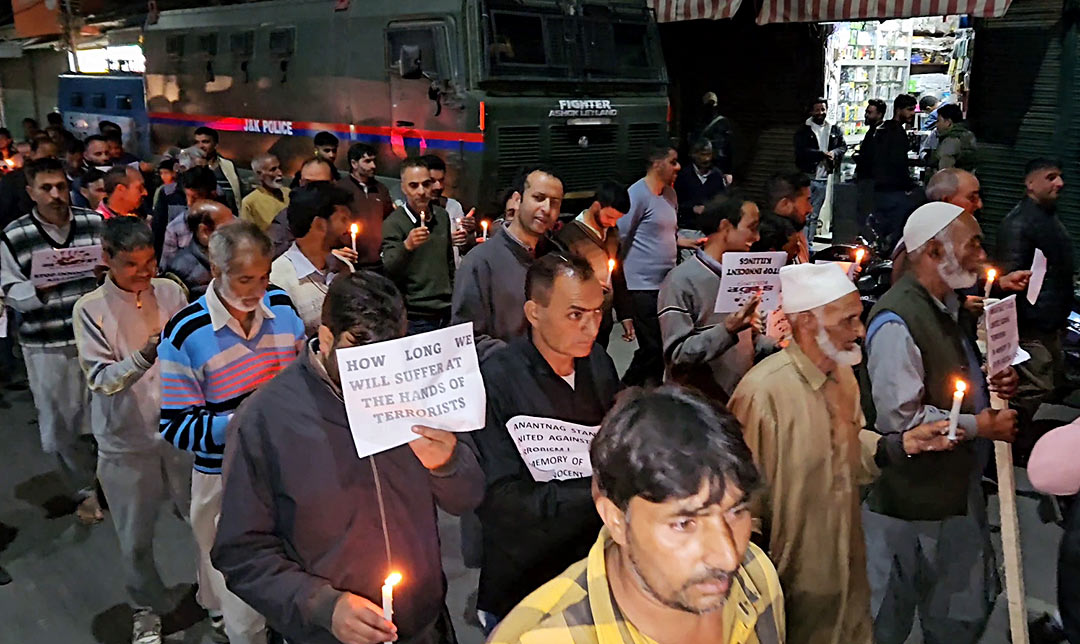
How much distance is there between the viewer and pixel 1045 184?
555 centimetres

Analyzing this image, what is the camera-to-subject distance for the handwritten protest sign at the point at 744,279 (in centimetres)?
423

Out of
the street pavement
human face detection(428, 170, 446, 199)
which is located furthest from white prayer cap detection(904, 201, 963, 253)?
human face detection(428, 170, 446, 199)

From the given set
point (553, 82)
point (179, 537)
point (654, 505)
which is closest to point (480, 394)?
point (654, 505)

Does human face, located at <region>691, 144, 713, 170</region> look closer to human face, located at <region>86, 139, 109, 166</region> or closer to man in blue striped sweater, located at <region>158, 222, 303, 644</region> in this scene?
human face, located at <region>86, 139, 109, 166</region>

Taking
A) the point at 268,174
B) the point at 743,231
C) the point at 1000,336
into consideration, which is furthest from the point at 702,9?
the point at 1000,336

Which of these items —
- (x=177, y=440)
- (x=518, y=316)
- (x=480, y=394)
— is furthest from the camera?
(x=518, y=316)

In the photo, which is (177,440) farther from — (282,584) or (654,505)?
(654,505)

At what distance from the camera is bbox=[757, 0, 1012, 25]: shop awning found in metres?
10.3

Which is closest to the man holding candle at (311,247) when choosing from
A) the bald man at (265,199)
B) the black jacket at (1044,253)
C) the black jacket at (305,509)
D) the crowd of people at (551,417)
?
the crowd of people at (551,417)

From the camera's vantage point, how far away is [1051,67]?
1030cm

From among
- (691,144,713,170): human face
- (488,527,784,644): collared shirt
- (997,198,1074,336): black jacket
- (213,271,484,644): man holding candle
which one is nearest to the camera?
(488,527,784,644): collared shirt

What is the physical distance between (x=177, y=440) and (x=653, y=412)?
223cm

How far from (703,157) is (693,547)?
8521 millimetres

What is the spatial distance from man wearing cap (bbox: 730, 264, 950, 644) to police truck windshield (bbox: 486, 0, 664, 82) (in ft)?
21.8
